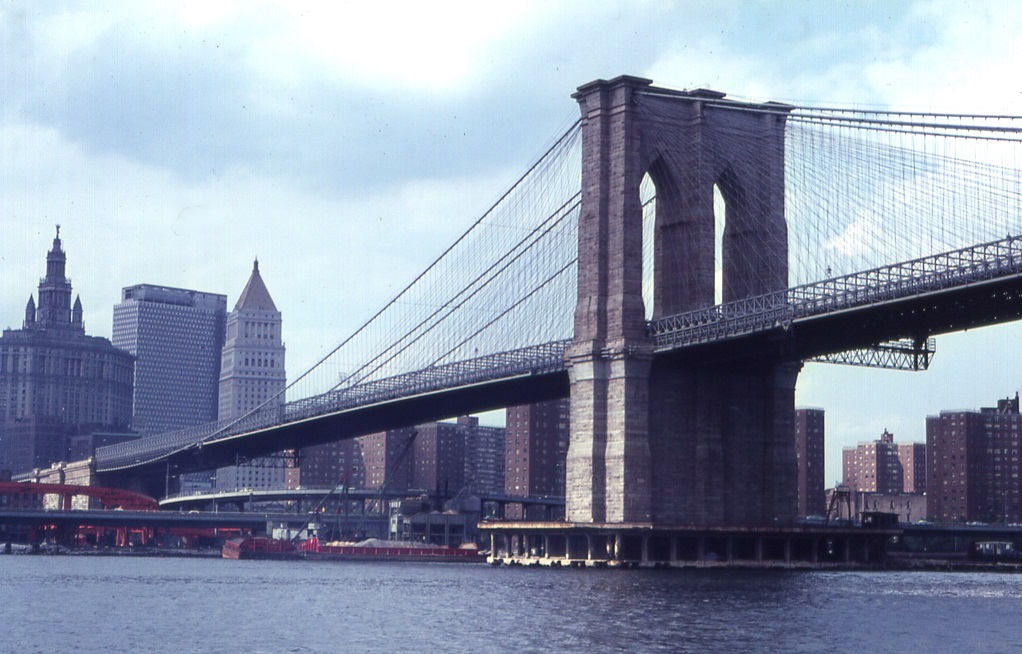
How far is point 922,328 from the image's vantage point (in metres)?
86.6

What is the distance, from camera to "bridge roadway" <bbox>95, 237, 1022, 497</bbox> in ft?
262

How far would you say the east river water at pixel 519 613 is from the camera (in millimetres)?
52719

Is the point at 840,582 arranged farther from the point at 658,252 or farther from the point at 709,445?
the point at 658,252

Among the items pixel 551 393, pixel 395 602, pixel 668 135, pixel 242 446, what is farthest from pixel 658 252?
pixel 242 446

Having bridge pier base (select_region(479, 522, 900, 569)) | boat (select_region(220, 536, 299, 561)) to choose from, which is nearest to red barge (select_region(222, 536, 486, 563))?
boat (select_region(220, 536, 299, 561))

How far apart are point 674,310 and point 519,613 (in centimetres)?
3993

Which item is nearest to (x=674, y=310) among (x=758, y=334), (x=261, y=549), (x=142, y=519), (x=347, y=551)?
(x=758, y=334)

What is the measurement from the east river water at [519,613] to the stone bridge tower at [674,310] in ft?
22.7

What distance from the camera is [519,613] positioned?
63.4 m

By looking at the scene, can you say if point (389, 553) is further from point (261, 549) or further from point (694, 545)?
point (694, 545)

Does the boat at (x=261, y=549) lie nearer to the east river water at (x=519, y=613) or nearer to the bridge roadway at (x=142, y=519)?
the bridge roadway at (x=142, y=519)

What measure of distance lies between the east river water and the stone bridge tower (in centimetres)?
691

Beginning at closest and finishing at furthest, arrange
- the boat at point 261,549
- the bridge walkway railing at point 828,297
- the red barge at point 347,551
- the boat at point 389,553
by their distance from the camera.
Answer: the bridge walkway railing at point 828,297 → the boat at point 389,553 → the red barge at point 347,551 → the boat at point 261,549

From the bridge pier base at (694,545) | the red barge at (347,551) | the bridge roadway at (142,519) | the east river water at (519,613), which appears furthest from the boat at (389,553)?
the east river water at (519,613)
